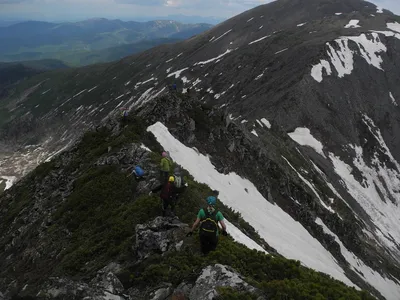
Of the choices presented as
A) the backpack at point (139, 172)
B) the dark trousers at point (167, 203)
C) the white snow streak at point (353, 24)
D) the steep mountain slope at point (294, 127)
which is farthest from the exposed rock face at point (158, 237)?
the white snow streak at point (353, 24)

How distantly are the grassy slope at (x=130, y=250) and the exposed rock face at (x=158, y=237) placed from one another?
53 centimetres

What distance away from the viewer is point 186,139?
116ft

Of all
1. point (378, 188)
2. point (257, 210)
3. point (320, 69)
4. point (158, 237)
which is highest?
point (320, 69)

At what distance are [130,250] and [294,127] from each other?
224 ft

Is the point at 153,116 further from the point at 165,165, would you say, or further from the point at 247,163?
the point at 165,165

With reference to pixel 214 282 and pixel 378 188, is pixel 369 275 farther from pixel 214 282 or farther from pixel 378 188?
pixel 378 188

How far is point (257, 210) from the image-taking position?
3291 centimetres

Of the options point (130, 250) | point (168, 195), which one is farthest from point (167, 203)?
point (130, 250)

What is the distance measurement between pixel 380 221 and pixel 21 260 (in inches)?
2674

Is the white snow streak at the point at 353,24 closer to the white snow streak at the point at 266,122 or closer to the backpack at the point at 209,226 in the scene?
the white snow streak at the point at 266,122

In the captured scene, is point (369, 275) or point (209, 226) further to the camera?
point (369, 275)

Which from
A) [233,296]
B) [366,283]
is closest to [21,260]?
[233,296]

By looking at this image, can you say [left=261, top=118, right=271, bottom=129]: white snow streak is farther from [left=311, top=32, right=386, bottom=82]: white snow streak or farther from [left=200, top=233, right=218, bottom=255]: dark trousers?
[left=200, top=233, right=218, bottom=255]: dark trousers

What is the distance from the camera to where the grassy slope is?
12.0 m
